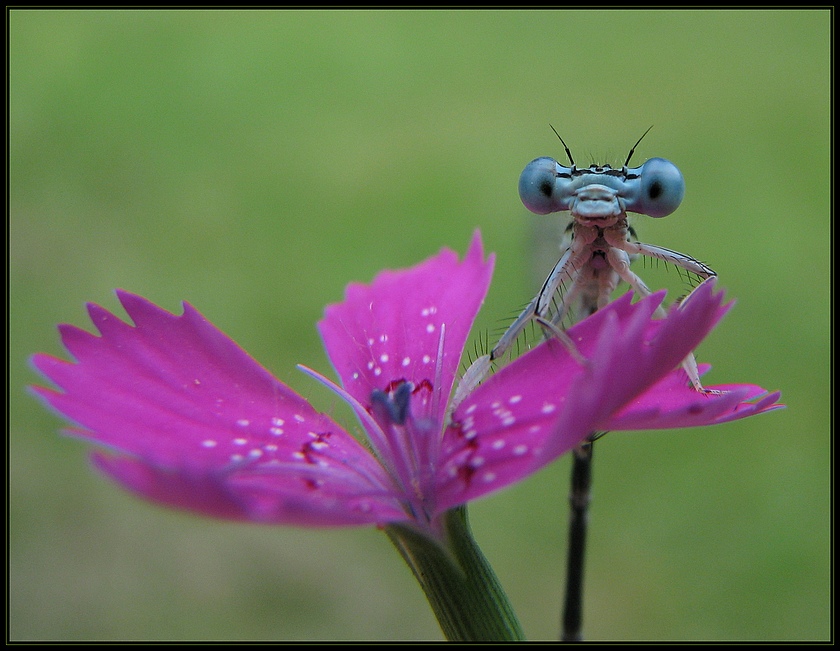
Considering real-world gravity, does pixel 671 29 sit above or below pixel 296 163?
above

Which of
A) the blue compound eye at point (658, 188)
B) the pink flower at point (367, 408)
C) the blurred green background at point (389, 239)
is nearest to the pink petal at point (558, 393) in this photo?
the pink flower at point (367, 408)

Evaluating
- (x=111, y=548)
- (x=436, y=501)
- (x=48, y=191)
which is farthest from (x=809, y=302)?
(x=48, y=191)

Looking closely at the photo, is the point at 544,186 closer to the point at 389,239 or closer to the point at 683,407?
the point at 683,407

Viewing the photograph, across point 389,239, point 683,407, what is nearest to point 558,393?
point 683,407

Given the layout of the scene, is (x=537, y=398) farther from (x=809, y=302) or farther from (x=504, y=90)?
(x=504, y=90)

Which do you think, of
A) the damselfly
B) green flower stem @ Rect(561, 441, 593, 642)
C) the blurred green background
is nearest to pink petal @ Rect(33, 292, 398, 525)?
the damselfly

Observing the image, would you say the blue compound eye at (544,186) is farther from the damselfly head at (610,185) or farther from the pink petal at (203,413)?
the pink petal at (203,413)

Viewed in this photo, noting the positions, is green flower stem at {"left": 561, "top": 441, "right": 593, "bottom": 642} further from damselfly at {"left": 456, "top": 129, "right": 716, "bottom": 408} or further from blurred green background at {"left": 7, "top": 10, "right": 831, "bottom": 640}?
blurred green background at {"left": 7, "top": 10, "right": 831, "bottom": 640}
